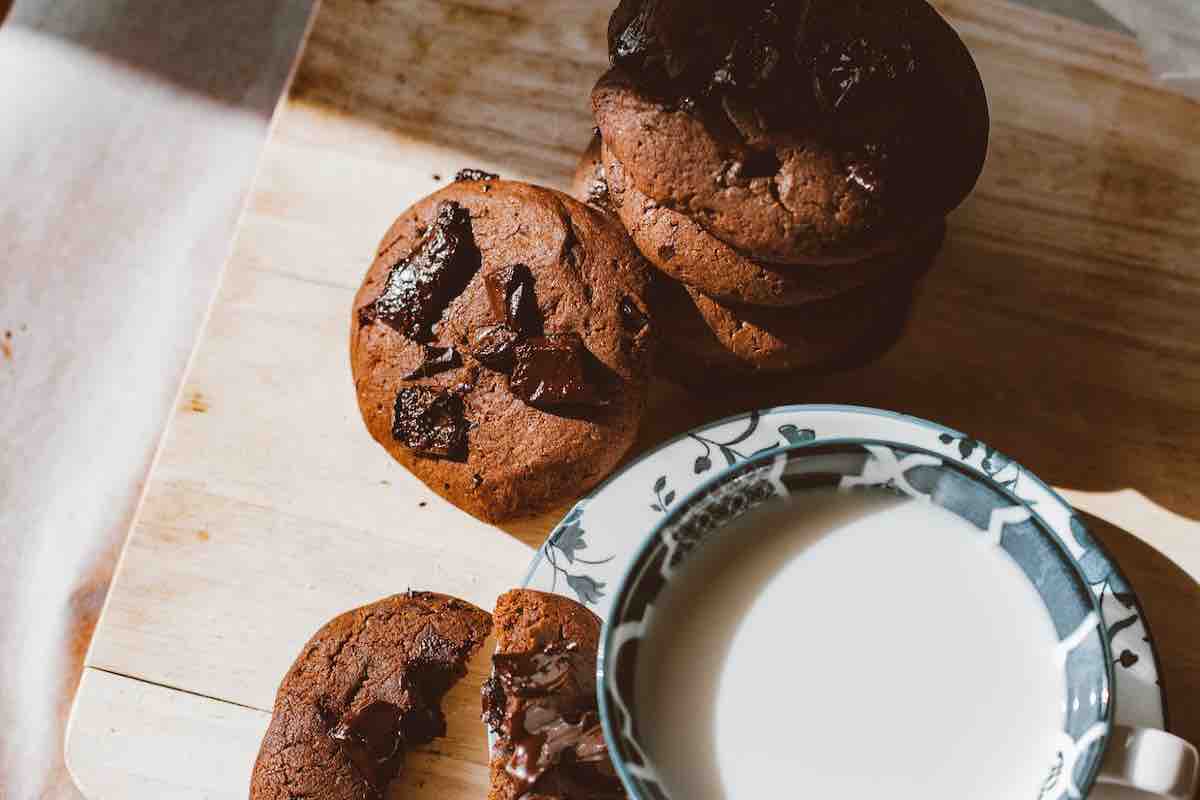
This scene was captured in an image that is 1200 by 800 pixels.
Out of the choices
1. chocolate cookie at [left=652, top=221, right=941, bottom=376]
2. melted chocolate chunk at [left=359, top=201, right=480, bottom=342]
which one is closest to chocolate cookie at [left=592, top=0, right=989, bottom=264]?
chocolate cookie at [left=652, top=221, right=941, bottom=376]

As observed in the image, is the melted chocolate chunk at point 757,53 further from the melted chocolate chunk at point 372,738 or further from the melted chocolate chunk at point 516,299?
the melted chocolate chunk at point 372,738

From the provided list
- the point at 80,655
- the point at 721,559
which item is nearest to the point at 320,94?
the point at 721,559

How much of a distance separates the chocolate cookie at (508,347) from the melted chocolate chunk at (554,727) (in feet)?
0.65

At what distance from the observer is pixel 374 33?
1508mm

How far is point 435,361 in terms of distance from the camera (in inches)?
51.4

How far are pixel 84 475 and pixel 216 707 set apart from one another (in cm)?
65

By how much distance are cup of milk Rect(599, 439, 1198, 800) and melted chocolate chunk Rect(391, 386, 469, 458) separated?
35 cm

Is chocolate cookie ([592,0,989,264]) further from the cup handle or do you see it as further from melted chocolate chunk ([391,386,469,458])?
the cup handle

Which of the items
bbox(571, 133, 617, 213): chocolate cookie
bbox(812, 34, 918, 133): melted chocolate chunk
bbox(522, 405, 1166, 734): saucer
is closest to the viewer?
bbox(812, 34, 918, 133): melted chocolate chunk

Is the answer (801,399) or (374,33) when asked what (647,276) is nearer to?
(801,399)

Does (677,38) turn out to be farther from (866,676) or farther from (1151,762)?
(1151,762)

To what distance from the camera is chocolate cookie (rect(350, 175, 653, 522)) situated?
1.27m

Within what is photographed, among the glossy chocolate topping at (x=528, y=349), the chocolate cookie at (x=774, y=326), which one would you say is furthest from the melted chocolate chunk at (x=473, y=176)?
the chocolate cookie at (x=774, y=326)

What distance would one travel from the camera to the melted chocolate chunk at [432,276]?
1.30 meters
